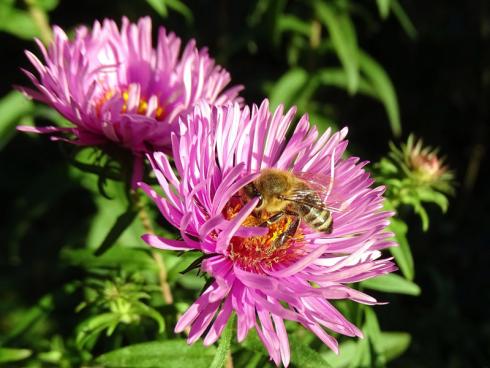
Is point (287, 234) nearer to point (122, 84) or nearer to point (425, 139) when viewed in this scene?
point (122, 84)

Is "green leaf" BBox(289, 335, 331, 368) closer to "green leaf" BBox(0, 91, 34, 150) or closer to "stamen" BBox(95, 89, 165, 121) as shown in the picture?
"stamen" BBox(95, 89, 165, 121)

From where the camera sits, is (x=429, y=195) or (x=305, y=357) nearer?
(x=305, y=357)

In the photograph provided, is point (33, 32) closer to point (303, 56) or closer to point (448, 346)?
point (303, 56)

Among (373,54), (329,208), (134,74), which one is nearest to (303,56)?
(373,54)

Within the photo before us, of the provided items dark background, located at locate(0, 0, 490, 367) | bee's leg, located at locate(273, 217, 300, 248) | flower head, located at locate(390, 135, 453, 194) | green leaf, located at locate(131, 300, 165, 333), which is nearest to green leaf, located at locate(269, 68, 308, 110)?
dark background, located at locate(0, 0, 490, 367)

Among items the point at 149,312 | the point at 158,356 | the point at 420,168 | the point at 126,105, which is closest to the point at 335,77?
the point at 420,168
